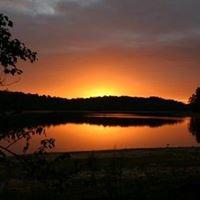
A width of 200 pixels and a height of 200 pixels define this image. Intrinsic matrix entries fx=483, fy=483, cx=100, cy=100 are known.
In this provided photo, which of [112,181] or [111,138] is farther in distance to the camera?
[111,138]

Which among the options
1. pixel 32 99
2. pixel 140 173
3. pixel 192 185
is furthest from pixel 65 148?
pixel 32 99

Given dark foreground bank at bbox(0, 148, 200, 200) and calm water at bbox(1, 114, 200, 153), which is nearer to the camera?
dark foreground bank at bbox(0, 148, 200, 200)

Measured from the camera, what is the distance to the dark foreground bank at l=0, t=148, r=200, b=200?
1652 cm

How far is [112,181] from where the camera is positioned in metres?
22.7

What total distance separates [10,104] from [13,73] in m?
0.69

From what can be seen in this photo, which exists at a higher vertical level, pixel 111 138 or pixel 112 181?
pixel 111 138

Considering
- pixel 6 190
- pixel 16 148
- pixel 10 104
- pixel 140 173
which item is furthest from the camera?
pixel 16 148

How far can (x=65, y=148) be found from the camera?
201 ft

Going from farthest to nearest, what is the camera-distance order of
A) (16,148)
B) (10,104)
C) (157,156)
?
(16,148) < (157,156) < (10,104)

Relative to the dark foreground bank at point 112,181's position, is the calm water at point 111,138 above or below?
above

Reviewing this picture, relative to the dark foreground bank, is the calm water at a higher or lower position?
higher

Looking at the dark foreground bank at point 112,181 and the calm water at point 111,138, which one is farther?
the calm water at point 111,138

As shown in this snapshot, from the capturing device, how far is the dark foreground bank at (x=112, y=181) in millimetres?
16516

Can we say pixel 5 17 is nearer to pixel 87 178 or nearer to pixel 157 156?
pixel 87 178
